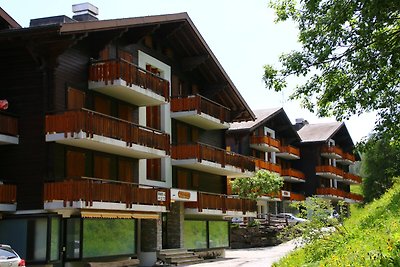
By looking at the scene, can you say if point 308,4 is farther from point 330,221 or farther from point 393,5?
point 330,221

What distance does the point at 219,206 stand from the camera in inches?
1277

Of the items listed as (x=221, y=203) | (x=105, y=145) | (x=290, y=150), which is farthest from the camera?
(x=290, y=150)

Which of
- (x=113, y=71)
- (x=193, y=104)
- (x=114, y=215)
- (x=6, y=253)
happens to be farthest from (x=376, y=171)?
(x=6, y=253)

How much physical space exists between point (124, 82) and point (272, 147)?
1274 inches

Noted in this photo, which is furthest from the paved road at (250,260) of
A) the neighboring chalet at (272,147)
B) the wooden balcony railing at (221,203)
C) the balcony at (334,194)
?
the balcony at (334,194)

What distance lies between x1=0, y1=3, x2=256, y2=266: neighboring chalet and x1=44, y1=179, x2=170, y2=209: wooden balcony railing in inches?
1.5

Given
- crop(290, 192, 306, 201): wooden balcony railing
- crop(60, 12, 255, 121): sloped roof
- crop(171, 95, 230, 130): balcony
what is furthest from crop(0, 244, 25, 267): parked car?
crop(290, 192, 306, 201): wooden balcony railing

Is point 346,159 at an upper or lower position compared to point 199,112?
upper

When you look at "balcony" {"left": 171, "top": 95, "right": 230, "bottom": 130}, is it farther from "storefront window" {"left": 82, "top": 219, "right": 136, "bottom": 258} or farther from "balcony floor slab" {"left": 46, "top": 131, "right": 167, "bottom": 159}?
"storefront window" {"left": 82, "top": 219, "right": 136, "bottom": 258}

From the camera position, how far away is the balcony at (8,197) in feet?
69.3

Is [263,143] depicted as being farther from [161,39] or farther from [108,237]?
[108,237]

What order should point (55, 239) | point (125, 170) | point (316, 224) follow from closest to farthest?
point (316, 224), point (55, 239), point (125, 170)

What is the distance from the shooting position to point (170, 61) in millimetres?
32250

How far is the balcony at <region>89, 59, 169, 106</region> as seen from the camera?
24141 mm
